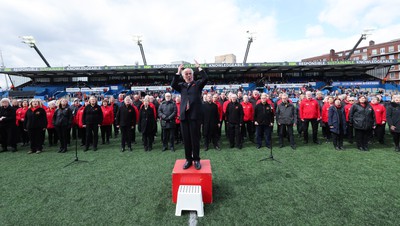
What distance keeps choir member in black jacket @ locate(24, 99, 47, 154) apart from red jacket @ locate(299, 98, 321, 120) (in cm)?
907

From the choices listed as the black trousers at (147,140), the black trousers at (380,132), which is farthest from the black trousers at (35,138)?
the black trousers at (380,132)

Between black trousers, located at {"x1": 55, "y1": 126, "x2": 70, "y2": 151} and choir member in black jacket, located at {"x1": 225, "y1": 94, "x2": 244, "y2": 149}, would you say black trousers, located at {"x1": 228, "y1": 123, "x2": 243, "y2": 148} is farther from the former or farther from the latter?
black trousers, located at {"x1": 55, "y1": 126, "x2": 70, "y2": 151}

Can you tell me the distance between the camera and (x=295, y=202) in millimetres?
3320

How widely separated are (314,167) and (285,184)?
1.47 meters

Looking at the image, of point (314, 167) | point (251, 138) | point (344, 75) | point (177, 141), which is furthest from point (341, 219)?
point (344, 75)

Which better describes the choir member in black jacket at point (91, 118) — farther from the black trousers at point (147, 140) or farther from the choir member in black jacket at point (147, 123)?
the black trousers at point (147, 140)

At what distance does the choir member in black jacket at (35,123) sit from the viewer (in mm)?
6840

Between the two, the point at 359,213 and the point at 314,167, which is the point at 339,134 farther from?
the point at 359,213

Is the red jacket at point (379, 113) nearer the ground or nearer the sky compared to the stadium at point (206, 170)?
nearer the sky

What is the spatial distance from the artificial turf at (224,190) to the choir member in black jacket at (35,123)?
31.2 inches

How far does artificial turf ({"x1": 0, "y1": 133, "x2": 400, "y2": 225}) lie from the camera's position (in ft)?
9.70

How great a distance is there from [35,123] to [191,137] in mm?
6207

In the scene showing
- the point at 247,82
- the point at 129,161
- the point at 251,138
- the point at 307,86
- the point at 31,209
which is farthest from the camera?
the point at 247,82

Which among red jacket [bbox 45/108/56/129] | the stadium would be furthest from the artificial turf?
red jacket [bbox 45/108/56/129]
